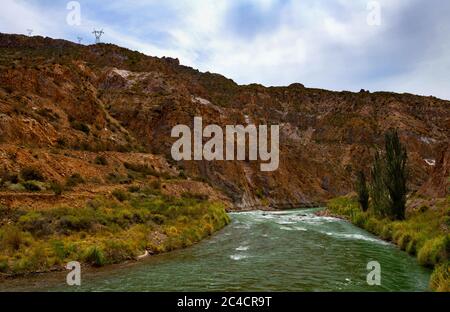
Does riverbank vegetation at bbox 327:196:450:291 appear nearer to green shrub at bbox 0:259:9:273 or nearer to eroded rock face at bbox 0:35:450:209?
eroded rock face at bbox 0:35:450:209

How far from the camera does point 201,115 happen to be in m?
89.9

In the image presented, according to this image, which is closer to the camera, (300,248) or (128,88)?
(300,248)

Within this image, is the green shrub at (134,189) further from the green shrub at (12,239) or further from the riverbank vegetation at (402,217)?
the riverbank vegetation at (402,217)

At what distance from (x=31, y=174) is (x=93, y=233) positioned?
999 centimetres

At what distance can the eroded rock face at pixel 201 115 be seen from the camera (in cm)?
4756

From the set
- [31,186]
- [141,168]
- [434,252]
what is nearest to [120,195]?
[31,186]

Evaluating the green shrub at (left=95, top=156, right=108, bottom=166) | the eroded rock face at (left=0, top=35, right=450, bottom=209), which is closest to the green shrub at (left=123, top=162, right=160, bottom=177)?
the eroded rock face at (left=0, top=35, right=450, bottom=209)

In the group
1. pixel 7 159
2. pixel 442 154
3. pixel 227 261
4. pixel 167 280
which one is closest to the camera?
pixel 167 280

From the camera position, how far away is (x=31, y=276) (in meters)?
17.8

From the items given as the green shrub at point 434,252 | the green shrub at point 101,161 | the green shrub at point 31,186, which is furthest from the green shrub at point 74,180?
the green shrub at point 434,252

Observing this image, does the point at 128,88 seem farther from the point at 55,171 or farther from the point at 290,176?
the point at 55,171

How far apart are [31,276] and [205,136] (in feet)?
222

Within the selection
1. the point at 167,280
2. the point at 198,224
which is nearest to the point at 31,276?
the point at 167,280

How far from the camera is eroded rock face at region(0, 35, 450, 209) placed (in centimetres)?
4756
